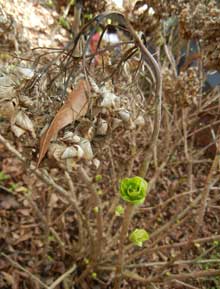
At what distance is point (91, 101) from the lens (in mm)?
723

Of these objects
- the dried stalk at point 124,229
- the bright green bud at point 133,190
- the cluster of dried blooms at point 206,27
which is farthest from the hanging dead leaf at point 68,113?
the cluster of dried blooms at point 206,27

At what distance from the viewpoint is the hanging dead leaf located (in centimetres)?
71

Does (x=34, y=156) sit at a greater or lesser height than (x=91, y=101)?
lesser

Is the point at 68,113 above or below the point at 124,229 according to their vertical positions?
above

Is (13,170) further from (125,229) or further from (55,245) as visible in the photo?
(125,229)

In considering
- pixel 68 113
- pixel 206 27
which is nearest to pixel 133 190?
pixel 68 113

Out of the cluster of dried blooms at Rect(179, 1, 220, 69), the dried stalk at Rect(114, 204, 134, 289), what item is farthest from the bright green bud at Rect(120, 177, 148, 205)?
the cluster of dried blooms at Rect(179, 1, 220, 69)

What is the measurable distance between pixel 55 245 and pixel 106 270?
0.28 m

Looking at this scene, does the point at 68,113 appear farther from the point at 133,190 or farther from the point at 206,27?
the point at 206,27

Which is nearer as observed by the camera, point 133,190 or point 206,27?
point 133,190

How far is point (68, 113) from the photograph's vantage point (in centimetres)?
72

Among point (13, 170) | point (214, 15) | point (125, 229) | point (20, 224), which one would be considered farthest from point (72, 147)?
point (13, 170)

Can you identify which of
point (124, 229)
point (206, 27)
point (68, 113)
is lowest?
point (124, 229)

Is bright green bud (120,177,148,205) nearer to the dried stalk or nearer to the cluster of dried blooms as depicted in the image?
the dried stalk
